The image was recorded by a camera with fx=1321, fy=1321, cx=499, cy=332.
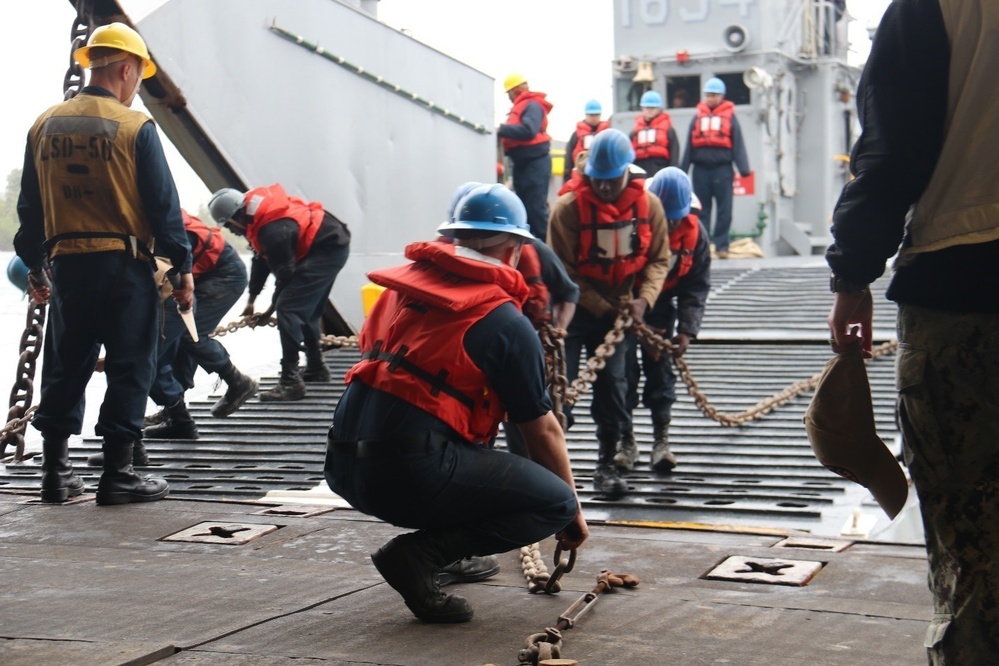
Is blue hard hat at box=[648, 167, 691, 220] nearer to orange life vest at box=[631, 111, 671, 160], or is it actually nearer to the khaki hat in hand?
the khaki hat in hand

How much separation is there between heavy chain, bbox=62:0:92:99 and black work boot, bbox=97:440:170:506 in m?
1.71

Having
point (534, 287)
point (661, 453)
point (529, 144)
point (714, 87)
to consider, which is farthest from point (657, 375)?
point (714, 87)

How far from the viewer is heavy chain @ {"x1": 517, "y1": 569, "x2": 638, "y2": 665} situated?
2.88 meters

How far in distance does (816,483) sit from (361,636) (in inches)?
133

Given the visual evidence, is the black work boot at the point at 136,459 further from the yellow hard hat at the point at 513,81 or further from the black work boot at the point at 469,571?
the yellow hard hat at the point at 513,81

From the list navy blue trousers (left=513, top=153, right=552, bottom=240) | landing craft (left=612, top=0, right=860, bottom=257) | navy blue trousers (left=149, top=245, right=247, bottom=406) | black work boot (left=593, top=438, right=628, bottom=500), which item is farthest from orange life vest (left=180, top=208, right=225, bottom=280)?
landing craft (left=612, top=0, right=860, bottom=257)

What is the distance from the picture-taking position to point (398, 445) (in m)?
3.30

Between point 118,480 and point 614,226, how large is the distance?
8.00 feet

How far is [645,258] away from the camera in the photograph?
20.5 ft

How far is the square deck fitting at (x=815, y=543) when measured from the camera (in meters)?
4.37

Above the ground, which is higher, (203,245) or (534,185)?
(534,185)

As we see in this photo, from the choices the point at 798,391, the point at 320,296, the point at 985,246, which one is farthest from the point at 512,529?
the point at 320,296

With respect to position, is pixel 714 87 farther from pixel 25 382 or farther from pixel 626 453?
pixel 25 382

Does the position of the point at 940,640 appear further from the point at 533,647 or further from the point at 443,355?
the point at 443,355
